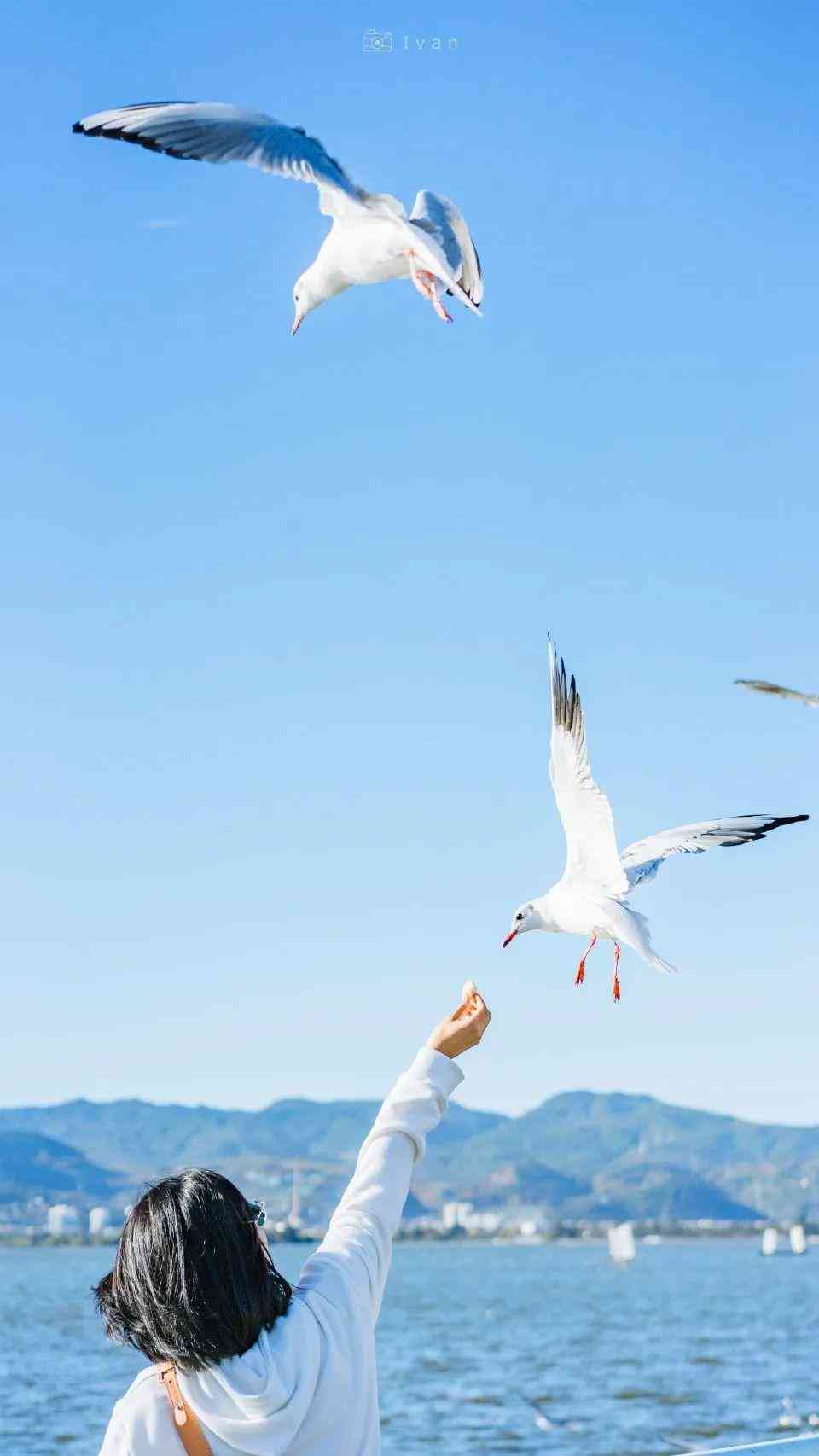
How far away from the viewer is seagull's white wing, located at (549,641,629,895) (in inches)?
103

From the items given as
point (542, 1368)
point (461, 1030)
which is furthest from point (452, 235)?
point (542, 1368)

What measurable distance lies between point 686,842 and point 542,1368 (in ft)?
114

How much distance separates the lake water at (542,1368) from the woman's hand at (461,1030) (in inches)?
866

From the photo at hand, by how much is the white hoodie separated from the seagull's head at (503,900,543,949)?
87 centimetres

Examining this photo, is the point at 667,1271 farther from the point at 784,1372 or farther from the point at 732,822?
the point at 732,822

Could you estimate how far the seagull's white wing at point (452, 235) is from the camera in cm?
267

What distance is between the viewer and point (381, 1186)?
1689mm

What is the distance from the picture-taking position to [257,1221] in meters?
1.54

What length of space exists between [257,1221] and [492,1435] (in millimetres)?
24869

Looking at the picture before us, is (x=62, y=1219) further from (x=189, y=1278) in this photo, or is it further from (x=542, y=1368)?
(x=189, y=1278)

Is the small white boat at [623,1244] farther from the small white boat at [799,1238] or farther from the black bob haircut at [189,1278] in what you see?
the black bob haircut at [189,1278]

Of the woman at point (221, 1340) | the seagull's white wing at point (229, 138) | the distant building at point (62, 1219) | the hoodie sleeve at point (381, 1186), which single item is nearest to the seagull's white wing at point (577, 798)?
the seagull's white wing at point (229, 138)

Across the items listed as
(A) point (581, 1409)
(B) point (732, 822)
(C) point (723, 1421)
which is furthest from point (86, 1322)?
(B) point (732, 822)

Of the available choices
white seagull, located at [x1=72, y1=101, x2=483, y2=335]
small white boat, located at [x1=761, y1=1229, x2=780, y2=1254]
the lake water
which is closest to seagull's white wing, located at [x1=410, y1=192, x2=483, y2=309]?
white seagull, located at [x1=72, y1=101, x2=483, y2=335]
